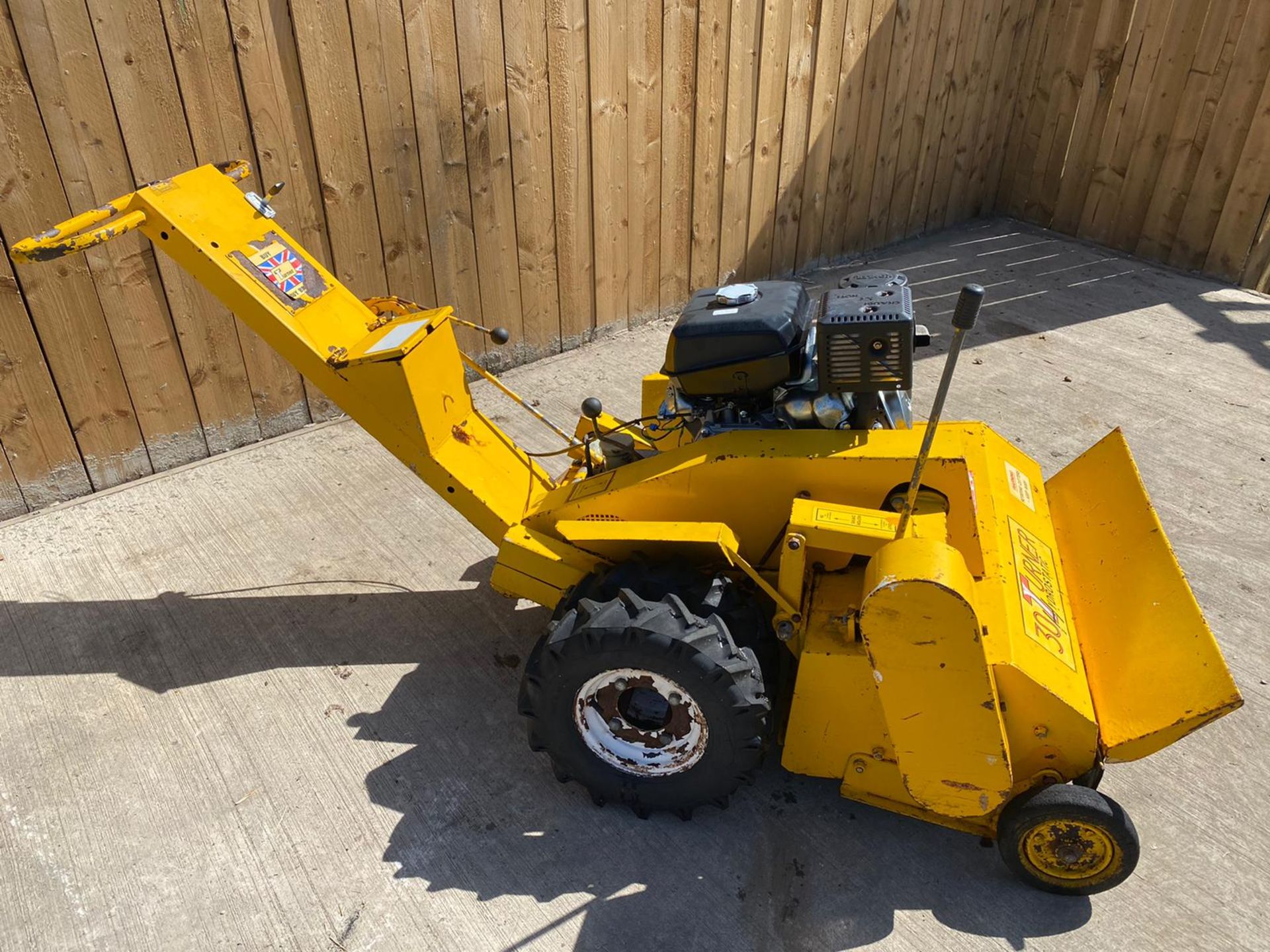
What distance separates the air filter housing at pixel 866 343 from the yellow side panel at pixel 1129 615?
0.93 metres

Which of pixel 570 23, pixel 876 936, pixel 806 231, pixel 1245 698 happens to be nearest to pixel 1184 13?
pixel 806 231

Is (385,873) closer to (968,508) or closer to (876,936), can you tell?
(876,936)

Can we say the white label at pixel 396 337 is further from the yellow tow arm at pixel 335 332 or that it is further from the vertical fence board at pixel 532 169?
the vertical fence board at pixel 532 169

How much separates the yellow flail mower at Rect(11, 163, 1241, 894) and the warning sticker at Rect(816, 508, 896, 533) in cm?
1

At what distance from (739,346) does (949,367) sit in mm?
826

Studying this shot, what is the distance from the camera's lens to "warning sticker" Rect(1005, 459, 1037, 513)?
3043 mm

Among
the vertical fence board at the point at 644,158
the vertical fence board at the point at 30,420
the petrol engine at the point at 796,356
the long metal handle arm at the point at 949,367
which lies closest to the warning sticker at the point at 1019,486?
the petrol engine at the point at 796,356

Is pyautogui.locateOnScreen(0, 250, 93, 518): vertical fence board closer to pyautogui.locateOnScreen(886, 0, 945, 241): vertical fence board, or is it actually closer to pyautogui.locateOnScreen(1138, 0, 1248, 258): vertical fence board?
pyautogui.locateOnScreen(886, 0, 945, 241): vertical fence board

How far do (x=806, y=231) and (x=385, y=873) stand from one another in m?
5.25

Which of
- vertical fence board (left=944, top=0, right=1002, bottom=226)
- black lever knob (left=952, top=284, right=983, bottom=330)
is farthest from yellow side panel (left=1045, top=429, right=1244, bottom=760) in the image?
vertical fence board (left=944, top=0, right=1002, bottom=226)

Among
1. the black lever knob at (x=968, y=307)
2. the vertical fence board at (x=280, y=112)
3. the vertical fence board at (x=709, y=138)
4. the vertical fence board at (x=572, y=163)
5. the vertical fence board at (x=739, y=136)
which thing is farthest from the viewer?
the vertical fence board at (x=739, y=136)

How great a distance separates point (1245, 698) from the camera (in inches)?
127

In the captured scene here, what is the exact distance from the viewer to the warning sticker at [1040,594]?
2.57 meters

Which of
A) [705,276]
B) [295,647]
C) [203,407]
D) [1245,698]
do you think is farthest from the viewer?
[705,276]
